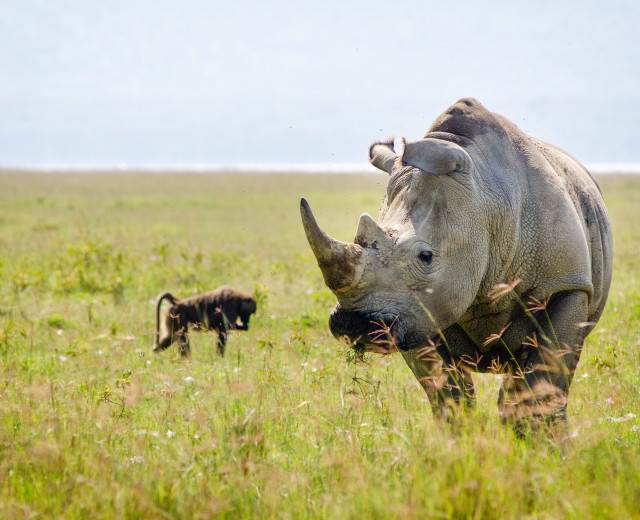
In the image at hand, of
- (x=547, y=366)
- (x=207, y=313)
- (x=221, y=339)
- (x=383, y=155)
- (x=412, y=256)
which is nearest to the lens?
(x=412, y=256)

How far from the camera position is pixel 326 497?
3.35 metres

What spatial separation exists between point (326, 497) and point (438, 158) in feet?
6.86

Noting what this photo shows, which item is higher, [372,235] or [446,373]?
[372,235]

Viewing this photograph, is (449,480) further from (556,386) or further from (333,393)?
(333,393)

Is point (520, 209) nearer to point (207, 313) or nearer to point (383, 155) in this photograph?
point (383, 155)

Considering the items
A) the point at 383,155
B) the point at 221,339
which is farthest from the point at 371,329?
the point at 221,339

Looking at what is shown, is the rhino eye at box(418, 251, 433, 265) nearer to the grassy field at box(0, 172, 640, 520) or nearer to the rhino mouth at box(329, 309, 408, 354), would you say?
the rhino mouth at box(329, 309, 408, 354)

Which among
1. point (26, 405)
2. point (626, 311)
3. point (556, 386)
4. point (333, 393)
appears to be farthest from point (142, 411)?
point (626, 311)

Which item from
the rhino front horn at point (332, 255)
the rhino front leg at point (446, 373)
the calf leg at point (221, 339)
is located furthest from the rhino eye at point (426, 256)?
the calf leg at point (221, 339)

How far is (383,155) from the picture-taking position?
209 inches

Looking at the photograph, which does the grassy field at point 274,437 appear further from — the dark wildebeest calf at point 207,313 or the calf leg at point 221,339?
the dark wildebeest calf at point 207,313

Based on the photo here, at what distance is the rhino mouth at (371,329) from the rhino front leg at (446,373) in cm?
56

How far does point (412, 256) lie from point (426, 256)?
0.33 feet

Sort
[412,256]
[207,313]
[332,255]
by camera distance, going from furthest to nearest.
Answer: [207,313], [412,256], [332,255]
